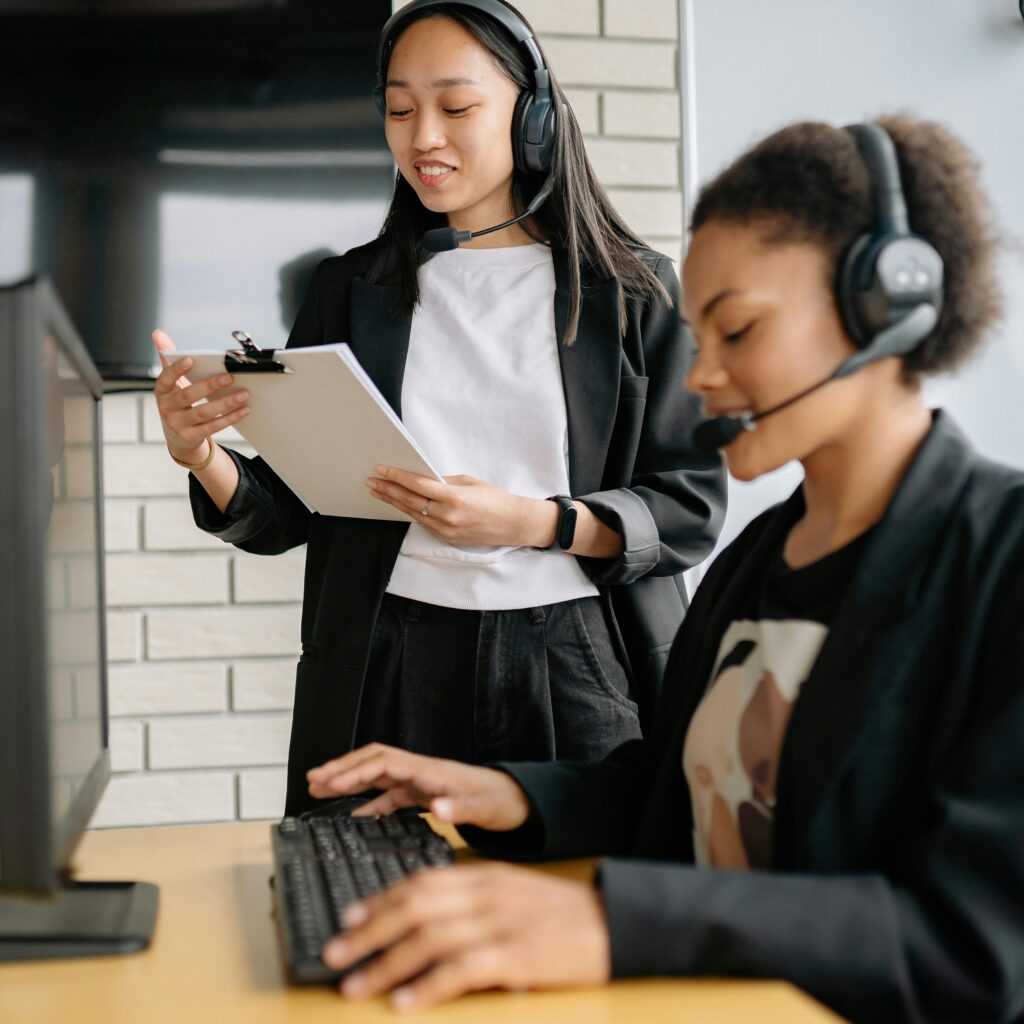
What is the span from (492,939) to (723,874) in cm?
14

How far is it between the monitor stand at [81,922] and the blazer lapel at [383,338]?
0.71 m

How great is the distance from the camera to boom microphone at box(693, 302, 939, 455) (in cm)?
85

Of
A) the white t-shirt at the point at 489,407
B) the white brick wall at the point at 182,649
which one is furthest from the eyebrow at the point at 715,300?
the white brick wall at the point at 182,649

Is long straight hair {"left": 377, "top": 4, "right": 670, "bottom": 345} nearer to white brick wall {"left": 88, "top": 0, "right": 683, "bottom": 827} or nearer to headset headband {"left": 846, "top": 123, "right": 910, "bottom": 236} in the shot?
headset headband {"left": 846, "top": 123, "right": 910, "bottom": 236}

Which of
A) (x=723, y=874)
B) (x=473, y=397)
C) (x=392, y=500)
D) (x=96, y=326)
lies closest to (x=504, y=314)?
(x=473, y=397)

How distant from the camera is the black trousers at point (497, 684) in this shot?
137 centimetres

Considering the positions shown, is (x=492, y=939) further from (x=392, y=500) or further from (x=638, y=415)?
(x=638, y=415)

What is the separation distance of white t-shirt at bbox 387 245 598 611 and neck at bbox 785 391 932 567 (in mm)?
503

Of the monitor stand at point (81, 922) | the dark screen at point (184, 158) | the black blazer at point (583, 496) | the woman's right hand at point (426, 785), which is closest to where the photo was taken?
the monitor stand at point (81, 922)

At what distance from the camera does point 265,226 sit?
2320 mm

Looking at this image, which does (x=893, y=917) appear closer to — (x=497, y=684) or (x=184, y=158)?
(x=497, y=684)

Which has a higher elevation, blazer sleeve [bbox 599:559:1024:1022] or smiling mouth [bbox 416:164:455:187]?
smiling mouth [bbox 416:164:455:187]

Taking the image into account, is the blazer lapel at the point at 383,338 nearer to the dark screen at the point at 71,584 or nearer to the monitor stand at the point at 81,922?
the dark screen at the point at 71,584

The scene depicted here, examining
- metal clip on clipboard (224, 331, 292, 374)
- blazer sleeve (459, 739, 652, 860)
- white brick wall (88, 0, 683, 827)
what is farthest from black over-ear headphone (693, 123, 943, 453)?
white brick wall (88, 0, 683, 827)
